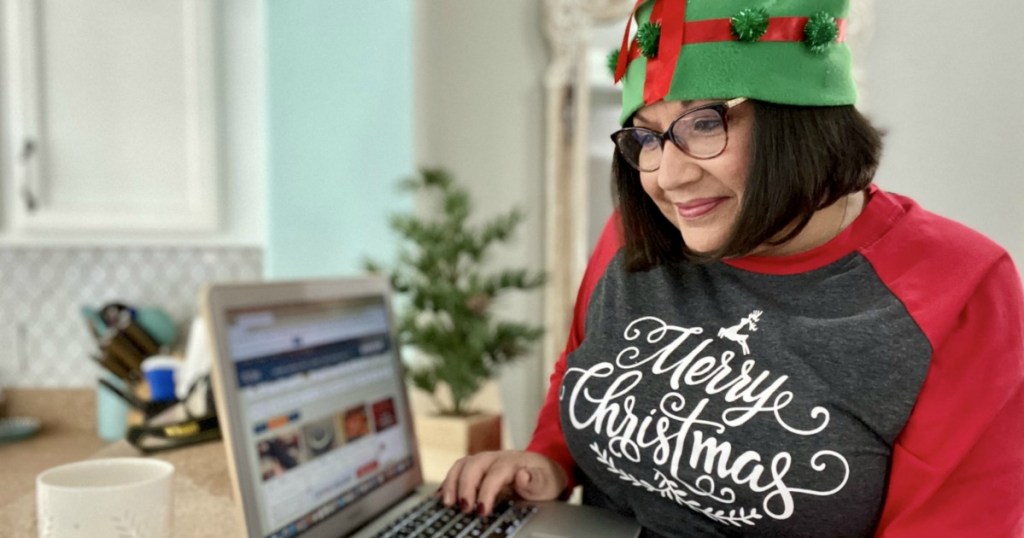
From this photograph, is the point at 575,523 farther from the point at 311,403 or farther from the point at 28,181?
the point at 28,181

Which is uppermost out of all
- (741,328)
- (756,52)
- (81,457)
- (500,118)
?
(500,118)

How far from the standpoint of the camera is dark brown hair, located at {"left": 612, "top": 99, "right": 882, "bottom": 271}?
75 centimetres

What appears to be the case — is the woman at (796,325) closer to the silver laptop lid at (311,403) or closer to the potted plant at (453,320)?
the silver laptop lid at (311,403)

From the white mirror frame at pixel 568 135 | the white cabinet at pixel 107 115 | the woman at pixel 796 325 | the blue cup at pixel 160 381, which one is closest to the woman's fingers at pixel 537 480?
the woman at pixel 796 325

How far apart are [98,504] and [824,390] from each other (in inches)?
26.4

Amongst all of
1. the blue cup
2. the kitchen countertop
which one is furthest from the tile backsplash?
the blue cup

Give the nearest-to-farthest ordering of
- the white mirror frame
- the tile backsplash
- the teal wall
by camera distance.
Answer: the teal wall, the tile backsplash, the white mirror frame

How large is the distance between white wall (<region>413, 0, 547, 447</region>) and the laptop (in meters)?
1.37

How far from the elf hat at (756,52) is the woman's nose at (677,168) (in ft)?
0.18

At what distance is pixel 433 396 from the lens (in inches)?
55.1

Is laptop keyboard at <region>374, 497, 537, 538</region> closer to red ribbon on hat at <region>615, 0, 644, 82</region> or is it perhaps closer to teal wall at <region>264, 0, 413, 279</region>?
red ribbon on hat at <region>615, 0, 644, 82</region>

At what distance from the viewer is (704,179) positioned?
78cm

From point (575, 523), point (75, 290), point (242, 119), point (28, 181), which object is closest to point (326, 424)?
point (575, 523)

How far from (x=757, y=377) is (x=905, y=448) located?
0.49 ft
